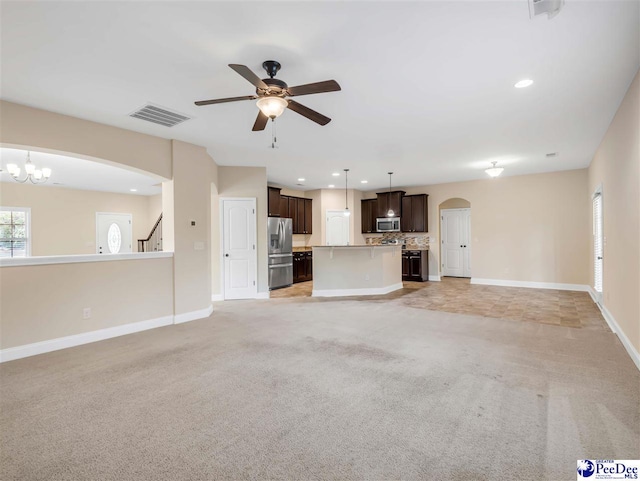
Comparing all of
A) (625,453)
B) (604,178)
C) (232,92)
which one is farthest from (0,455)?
(604,178)

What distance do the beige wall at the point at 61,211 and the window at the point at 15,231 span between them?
98 millimetres

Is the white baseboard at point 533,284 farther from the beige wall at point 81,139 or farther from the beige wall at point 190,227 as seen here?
the beige wall at point 81,139

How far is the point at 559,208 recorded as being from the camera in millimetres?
7305

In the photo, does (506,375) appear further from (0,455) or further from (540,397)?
(0,455)

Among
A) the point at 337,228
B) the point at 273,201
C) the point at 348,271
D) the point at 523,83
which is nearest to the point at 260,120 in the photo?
the point at 523,83

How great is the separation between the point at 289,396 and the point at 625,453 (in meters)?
2.11

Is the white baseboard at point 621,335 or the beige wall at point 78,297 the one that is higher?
the beige wall at point 78,297

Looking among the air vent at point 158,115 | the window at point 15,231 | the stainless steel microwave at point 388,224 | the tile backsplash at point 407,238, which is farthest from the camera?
the stainless steel microwave at point 388,224

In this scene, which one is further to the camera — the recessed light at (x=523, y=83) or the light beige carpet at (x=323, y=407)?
the recessed light at (x=523, y=83)

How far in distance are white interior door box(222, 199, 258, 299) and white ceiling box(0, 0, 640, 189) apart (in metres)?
1.99

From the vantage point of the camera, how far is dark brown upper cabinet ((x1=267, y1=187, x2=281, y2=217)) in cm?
795

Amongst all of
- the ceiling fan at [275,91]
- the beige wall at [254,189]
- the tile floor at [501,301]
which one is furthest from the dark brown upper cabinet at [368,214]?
the ceiling fan at [275,91]

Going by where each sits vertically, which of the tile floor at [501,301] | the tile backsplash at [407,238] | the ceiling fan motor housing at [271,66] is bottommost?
the tile floor at [501,301]

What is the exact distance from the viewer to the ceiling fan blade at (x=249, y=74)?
2.13 metres
